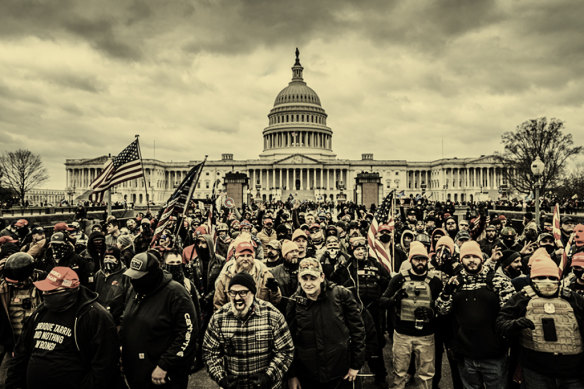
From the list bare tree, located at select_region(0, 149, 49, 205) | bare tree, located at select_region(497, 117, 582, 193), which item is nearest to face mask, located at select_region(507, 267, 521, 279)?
bare tree, located at select_region(497, 117, 582, 193)

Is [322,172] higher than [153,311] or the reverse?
higher

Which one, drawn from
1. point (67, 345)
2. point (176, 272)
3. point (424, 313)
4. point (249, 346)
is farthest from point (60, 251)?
point (424, 313)

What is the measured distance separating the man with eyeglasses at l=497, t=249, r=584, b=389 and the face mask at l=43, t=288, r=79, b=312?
170 inches

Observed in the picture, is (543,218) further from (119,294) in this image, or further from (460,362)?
(119,294)

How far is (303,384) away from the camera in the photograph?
4.50 meters

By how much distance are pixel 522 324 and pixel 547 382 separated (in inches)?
27.5

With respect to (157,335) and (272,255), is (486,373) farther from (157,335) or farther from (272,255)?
(157,335)

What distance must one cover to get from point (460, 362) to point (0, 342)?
5.65m

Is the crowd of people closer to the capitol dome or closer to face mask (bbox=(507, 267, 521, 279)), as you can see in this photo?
face mask (bbox=(507, 267, 521, 279))

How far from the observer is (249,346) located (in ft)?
13.3

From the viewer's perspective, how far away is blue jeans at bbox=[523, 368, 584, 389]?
433cm

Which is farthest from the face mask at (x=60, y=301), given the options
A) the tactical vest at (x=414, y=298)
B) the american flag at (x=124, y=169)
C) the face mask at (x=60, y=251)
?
the american flag at (x=124, y=169)

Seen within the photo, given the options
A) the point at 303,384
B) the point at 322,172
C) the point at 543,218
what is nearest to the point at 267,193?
the point at 322,172

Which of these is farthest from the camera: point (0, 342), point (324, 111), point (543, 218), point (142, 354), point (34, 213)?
point (324, 111)
